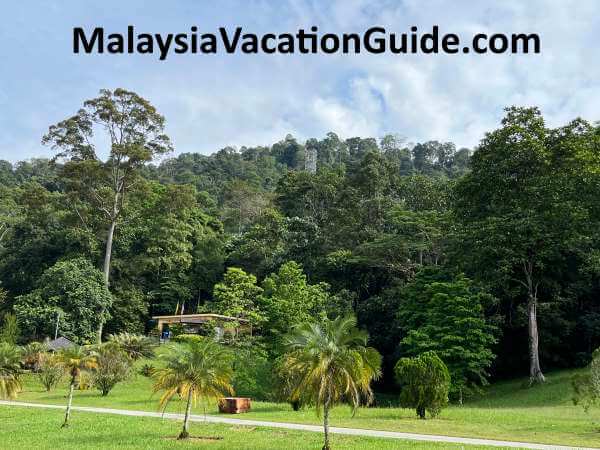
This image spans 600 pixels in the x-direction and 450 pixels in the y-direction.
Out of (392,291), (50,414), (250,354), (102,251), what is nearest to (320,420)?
(50,414)

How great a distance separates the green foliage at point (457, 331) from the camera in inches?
1223

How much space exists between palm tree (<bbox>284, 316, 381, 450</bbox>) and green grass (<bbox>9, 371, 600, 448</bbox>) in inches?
169

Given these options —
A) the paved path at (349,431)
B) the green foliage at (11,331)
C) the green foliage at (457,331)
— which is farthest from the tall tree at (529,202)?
the green foliage at (11,331)

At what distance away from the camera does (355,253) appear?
45656 millimetres

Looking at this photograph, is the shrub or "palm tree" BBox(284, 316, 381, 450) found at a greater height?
"palm tree" BBox(284, 316, 381, 450)

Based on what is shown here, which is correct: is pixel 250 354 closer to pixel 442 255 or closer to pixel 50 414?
pixel 50 414

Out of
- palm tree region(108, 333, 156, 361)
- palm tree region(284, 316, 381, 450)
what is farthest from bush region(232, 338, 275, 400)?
palm tree region(284, 316, 381, 450)

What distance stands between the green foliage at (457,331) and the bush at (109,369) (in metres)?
15.6

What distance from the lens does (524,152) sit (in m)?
31.6

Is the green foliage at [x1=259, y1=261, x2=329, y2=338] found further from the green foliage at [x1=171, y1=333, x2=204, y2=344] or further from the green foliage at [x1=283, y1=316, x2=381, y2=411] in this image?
the green foliage at [x1=283, y1=316, x2=381, y2=411]

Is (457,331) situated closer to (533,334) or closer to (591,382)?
(533,334)

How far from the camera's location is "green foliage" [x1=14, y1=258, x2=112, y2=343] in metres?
41.8

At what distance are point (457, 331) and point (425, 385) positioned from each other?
12.3 meters

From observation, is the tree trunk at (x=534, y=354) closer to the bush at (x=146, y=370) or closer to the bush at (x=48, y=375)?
the bush at (x=146, y=370)
